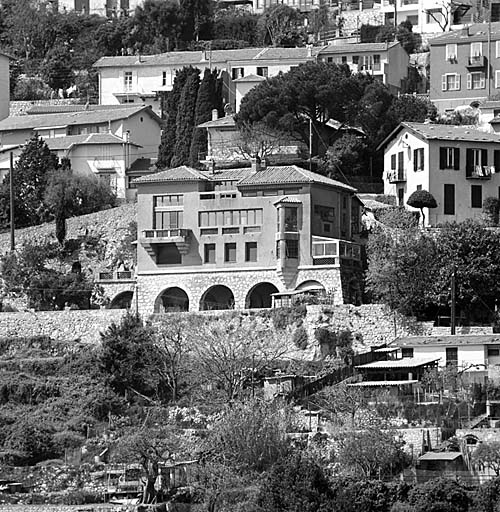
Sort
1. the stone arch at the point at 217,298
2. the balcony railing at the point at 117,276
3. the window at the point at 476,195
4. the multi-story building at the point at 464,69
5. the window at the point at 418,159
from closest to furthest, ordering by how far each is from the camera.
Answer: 1. the stone arch at the point at 217,298
2. the balcony railing at the point at 117,276
3. the window at the point at 476,195
4. the window at the point at 418,159
5. the multi-story building at the point at 464,69

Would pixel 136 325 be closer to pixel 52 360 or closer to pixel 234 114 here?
pixel 52 360

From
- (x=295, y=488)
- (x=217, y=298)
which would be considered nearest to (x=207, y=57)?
(x=217, y=298)

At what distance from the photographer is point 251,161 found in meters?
92.1

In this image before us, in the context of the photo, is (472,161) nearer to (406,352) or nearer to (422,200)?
(422,200)

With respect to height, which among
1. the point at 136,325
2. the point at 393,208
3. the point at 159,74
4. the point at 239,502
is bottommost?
the point at 239,502

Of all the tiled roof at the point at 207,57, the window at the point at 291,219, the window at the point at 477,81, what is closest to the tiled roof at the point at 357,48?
the tiled roof at the point at 207,57

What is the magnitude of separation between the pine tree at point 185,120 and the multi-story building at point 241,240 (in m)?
14.1

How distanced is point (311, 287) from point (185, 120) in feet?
78.8

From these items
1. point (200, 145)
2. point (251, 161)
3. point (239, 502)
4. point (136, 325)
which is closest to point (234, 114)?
point (200, 145)

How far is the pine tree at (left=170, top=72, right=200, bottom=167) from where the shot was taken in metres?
99.8

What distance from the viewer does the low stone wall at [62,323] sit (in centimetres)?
8088

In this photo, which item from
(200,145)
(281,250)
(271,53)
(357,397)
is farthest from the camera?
(271,53)

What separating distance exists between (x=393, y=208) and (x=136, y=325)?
15.8 meters

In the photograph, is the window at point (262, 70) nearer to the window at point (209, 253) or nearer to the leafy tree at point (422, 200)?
the leafy tree at point (422, 200)
